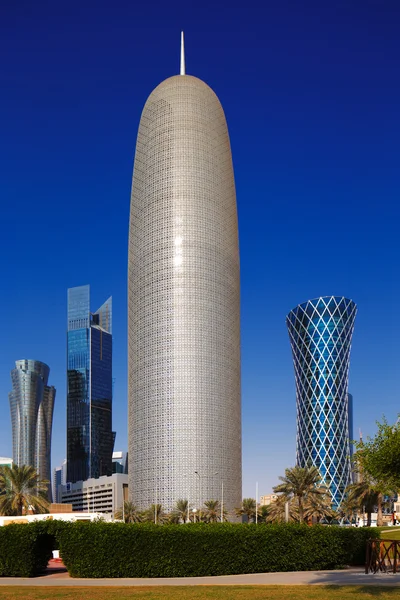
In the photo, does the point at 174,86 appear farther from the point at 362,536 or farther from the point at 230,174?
the point at 362,536

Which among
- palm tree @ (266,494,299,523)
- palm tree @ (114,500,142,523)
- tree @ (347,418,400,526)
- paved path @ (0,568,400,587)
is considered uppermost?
tree @ (347,418,400,526)

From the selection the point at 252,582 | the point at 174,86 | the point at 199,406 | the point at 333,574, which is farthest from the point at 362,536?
the point at 174,86

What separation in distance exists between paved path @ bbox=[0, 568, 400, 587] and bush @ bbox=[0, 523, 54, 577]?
4.05ft

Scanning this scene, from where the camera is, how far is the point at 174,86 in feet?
607

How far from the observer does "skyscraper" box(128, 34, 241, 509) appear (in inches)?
6432

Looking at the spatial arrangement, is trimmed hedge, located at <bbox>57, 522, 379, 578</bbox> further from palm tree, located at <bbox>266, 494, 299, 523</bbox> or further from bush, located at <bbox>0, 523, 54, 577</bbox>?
palm tree, located at <bbox>266, 494, 299, 523</bbox>

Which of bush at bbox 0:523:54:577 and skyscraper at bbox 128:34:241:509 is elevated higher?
skyscraper at bbox 128:34:241:509

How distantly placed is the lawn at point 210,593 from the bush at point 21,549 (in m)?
8.06

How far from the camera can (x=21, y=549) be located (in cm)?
4828

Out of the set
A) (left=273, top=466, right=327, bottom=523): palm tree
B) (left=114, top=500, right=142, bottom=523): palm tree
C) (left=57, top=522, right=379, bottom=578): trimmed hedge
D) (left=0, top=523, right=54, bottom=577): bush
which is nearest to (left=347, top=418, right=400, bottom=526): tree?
(left=57, top=522, right=379, bottom=578): trimmed hedge

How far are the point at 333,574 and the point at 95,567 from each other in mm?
14194

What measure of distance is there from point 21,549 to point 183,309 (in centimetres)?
12074

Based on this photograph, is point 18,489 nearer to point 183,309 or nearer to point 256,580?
point 256,580

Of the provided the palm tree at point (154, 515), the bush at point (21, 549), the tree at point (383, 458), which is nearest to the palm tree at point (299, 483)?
the palm tree at point (154, 515)
